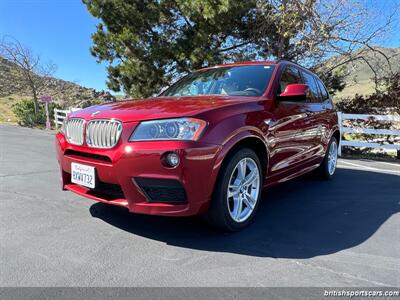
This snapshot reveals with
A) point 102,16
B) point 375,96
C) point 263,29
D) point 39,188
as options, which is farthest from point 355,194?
point 102,16

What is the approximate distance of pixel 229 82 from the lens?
4.48 metres

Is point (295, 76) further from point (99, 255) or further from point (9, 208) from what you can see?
point (9, 208)

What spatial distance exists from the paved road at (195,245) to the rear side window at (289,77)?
1.45m

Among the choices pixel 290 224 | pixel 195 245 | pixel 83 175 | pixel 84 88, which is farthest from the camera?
pixel 84 88

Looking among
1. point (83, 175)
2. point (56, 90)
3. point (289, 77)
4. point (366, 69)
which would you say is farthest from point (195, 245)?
point (56, 90)

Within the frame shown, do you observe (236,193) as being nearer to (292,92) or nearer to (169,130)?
(169,130)

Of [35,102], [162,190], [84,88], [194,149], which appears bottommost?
[162,190]

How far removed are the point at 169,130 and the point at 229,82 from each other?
164 centimetres

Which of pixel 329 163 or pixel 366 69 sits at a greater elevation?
pixel 366 69

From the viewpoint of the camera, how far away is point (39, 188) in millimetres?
5125

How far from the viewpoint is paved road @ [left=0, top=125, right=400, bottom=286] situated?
2732 millimetres

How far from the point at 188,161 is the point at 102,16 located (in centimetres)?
1219

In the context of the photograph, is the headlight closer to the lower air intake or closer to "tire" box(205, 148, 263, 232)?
the lower air intake

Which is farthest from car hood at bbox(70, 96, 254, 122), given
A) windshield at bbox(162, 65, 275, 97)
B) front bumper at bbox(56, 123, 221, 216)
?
windshield at bbox(162, 65, 275, 97)
